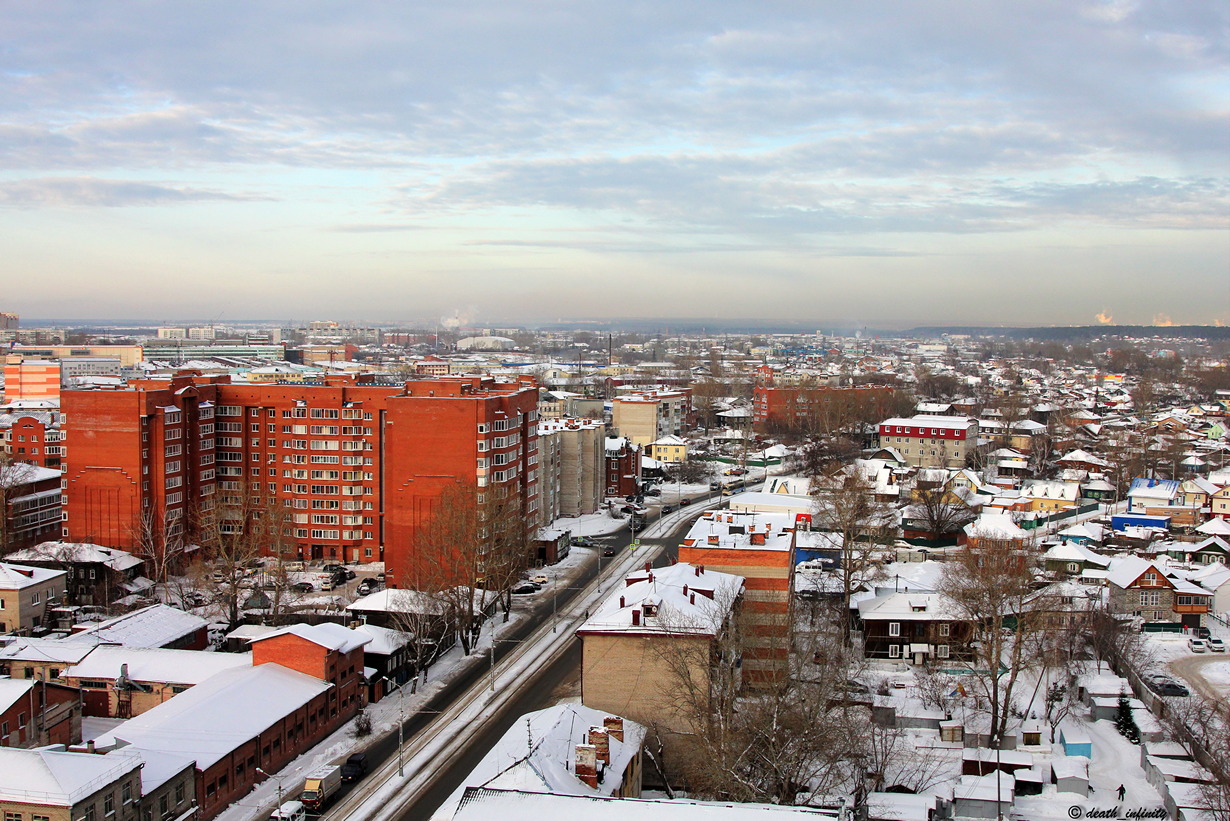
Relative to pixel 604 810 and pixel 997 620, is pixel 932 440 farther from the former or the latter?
pixel 604 810

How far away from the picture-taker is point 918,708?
65.1ft

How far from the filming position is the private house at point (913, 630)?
77.4 feet

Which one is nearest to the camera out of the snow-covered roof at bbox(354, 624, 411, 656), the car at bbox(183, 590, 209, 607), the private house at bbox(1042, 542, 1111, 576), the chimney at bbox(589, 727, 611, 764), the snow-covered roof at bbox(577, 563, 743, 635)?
the chimney at bbox(589, 727, 611, 764)

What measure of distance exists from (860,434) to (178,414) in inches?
1640

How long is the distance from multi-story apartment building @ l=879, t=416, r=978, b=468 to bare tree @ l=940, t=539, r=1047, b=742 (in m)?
28.2

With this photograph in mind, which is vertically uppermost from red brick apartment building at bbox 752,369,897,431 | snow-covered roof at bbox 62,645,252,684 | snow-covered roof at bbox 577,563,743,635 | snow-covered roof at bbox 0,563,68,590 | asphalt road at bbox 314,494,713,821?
red brick apartment building at bbox 752,369,897,431

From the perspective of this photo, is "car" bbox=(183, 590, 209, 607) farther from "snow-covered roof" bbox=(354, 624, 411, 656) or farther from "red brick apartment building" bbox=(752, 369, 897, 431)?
"red brick apartment building" bbox=(752, 369, 897, 431)

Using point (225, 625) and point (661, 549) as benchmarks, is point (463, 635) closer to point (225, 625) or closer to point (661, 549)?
point (225, 625)

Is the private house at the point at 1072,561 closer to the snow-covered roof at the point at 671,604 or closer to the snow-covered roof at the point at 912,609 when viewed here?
the snow-covered roof at the point at 912,609

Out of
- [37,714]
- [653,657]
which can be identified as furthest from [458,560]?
[37,714]

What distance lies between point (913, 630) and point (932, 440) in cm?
2985

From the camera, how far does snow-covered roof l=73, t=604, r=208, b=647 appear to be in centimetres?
2105

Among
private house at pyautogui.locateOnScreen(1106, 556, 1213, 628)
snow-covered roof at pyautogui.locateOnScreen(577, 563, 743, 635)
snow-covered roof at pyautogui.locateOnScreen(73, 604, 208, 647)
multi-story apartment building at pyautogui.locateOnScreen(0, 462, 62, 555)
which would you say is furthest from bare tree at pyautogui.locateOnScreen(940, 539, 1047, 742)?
multi-story apartment building at pyautogui.locateOnScreen(0, 462, 62, 555)

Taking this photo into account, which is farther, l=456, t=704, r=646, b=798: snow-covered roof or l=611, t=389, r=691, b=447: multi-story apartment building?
l=611, t=389, r=691, b=447: multi-story apartment building
